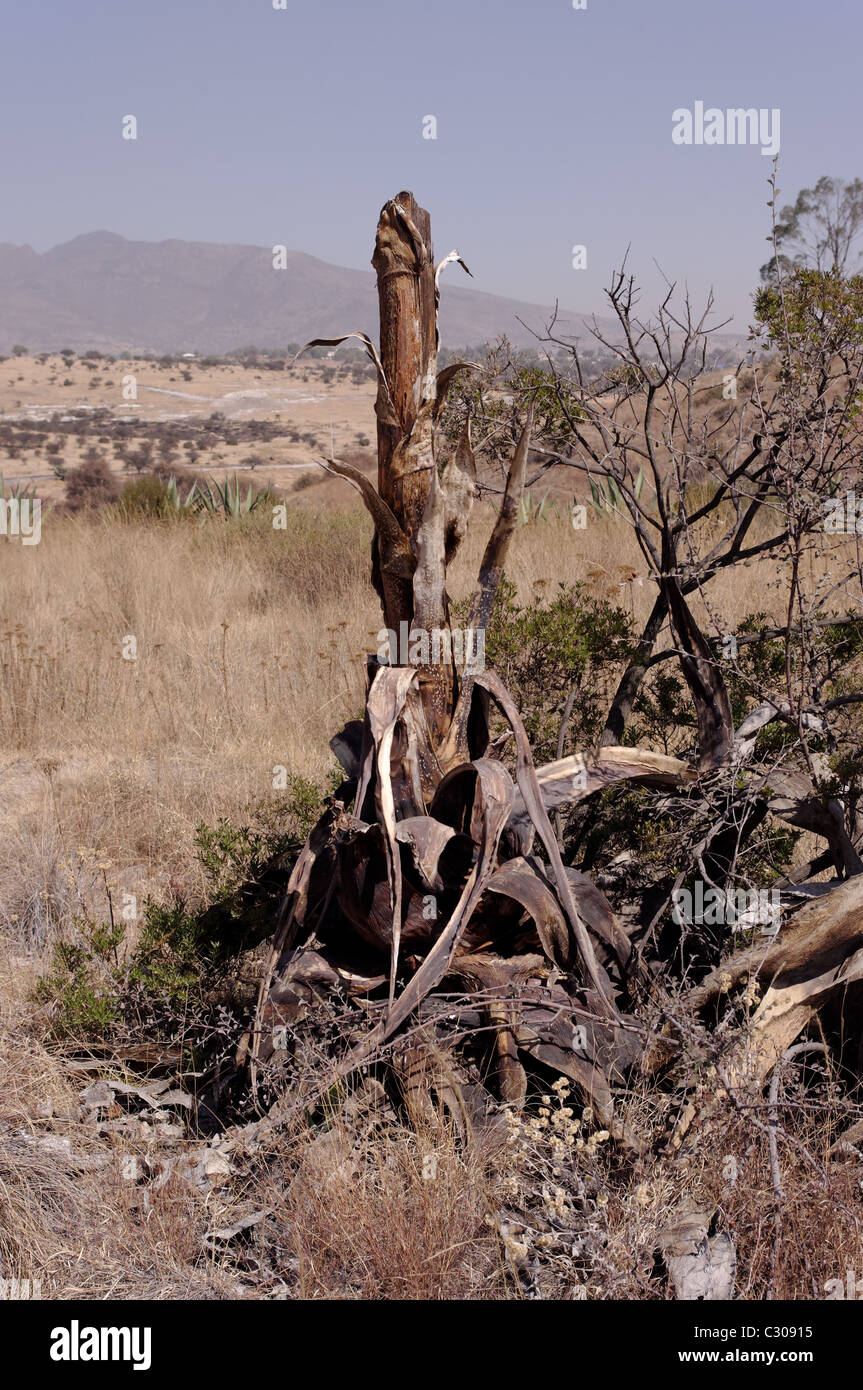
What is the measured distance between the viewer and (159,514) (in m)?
12.8

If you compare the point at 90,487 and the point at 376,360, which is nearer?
the point at 376,360

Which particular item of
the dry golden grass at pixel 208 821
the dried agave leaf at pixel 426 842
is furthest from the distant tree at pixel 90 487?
the dried agave leaf at pixel 426 842

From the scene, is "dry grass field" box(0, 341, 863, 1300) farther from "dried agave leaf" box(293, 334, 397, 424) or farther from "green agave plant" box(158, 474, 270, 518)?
"green agave plant" box(158, 474, 270, 518)

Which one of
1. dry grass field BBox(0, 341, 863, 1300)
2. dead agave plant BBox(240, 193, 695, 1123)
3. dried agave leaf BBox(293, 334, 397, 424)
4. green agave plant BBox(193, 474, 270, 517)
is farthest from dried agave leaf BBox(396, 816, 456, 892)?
green agave plant BBox(193, 474, 270, 517)

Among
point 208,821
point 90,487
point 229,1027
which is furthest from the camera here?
point 90,487

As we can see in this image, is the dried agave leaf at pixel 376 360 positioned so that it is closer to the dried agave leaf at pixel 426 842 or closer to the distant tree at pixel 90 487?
the dried agave leaf at pixel 426 842

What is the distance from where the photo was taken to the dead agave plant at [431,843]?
8.55ft

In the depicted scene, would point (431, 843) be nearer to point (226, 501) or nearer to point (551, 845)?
point (551, 845)

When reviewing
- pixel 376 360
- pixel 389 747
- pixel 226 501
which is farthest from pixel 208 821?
pixel 226 501

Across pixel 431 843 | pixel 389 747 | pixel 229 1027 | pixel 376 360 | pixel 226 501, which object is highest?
pixel 226 501

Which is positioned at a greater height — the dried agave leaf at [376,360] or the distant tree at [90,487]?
the distant tree at [90,487]

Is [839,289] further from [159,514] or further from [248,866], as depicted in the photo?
[159,514]

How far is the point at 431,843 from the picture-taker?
264cm

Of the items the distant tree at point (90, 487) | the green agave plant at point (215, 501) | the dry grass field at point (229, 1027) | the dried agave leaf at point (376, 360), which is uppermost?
the distant tree at point (90, 487)
